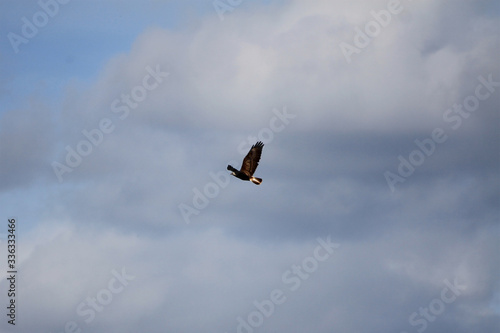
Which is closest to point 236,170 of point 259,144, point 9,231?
point 259,144

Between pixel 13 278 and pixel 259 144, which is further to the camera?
pixel 13 278

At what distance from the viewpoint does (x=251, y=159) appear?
9362cm

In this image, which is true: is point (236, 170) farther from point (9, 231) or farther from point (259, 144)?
point (9, 231)

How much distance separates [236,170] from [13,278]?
91.8 ft

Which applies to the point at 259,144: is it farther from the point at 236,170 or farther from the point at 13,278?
the point at 13,278

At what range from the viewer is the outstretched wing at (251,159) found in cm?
9338

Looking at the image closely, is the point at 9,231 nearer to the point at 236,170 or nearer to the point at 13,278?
the point at 13,278

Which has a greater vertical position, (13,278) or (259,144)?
(259,144)

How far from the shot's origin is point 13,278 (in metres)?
102

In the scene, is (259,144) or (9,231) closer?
(259,144)

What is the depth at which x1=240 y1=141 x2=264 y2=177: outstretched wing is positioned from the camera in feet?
306

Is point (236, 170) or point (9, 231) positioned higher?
point (236, 170)

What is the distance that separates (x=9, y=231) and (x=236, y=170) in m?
25.7

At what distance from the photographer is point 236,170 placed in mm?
93938
